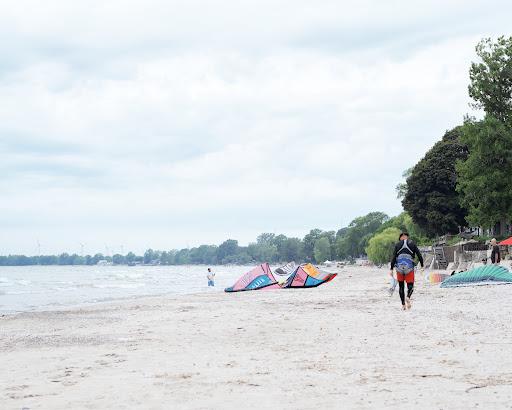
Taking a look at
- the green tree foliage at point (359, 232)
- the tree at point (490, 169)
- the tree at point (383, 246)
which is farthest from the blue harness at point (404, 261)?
the green tree foliage at point (359, 232)

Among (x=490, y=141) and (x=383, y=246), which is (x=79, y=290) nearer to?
(x=490, y=141)

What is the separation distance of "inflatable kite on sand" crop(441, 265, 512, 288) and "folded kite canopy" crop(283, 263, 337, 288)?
9.44 meters

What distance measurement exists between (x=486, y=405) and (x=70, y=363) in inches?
230

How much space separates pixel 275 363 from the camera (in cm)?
862

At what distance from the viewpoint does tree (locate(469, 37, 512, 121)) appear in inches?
1742

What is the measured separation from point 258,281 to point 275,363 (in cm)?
2495

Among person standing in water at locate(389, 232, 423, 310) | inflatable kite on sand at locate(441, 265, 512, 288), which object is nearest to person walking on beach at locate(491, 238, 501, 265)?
inflatable kite on sand at locate(441, 265, 512, 288)

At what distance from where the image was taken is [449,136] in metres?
69.6

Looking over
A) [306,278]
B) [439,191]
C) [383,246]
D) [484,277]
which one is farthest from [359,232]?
[484,277]

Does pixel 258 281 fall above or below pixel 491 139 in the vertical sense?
below

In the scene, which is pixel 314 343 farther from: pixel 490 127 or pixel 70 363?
pixel 490 127

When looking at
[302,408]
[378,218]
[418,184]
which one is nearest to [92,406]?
[302,408]

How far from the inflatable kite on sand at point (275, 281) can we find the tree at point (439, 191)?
112ft

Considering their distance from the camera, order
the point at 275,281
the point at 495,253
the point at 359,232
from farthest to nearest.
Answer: the point at 359,232, the point at 275,281, the point at 495,253
